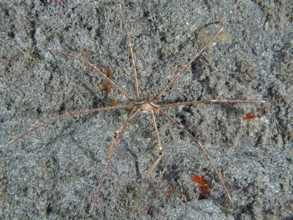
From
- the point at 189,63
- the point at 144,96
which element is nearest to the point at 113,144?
the point at 144,96

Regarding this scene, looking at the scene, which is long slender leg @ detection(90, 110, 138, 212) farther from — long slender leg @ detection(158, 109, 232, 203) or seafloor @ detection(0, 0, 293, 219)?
long slender leg @ detection(158, 109, 232, 203)

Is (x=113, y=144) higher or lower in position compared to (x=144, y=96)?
lower

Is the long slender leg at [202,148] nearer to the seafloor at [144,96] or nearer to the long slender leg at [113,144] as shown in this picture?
the seafloor at [144,96]

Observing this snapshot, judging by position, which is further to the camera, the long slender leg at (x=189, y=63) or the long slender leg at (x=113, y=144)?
the long slender leg at (x=189, y=63)

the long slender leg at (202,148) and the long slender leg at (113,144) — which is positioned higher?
the long slender leg at (202,148)

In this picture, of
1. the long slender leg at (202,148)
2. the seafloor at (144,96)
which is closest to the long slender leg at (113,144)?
the seafloor at (144,96)

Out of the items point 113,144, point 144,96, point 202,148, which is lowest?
point 113,144

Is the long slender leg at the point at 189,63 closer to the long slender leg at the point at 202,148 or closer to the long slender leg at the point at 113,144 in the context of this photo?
the long slender leg at the point at 202,148

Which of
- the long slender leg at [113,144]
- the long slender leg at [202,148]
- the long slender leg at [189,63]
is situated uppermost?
the long slender leg at [189,63]

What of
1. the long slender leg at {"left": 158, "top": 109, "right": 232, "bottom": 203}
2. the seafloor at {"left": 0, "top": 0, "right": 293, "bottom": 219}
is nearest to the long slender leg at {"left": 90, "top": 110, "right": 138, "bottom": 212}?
the seafloor at {"left": 0, "top": 0, "right": 293, "bottom": 219}

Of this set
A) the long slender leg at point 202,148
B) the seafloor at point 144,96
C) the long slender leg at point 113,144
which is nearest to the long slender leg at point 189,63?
the seafloor at point 144,96

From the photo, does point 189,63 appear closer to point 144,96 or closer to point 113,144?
point 144,96
